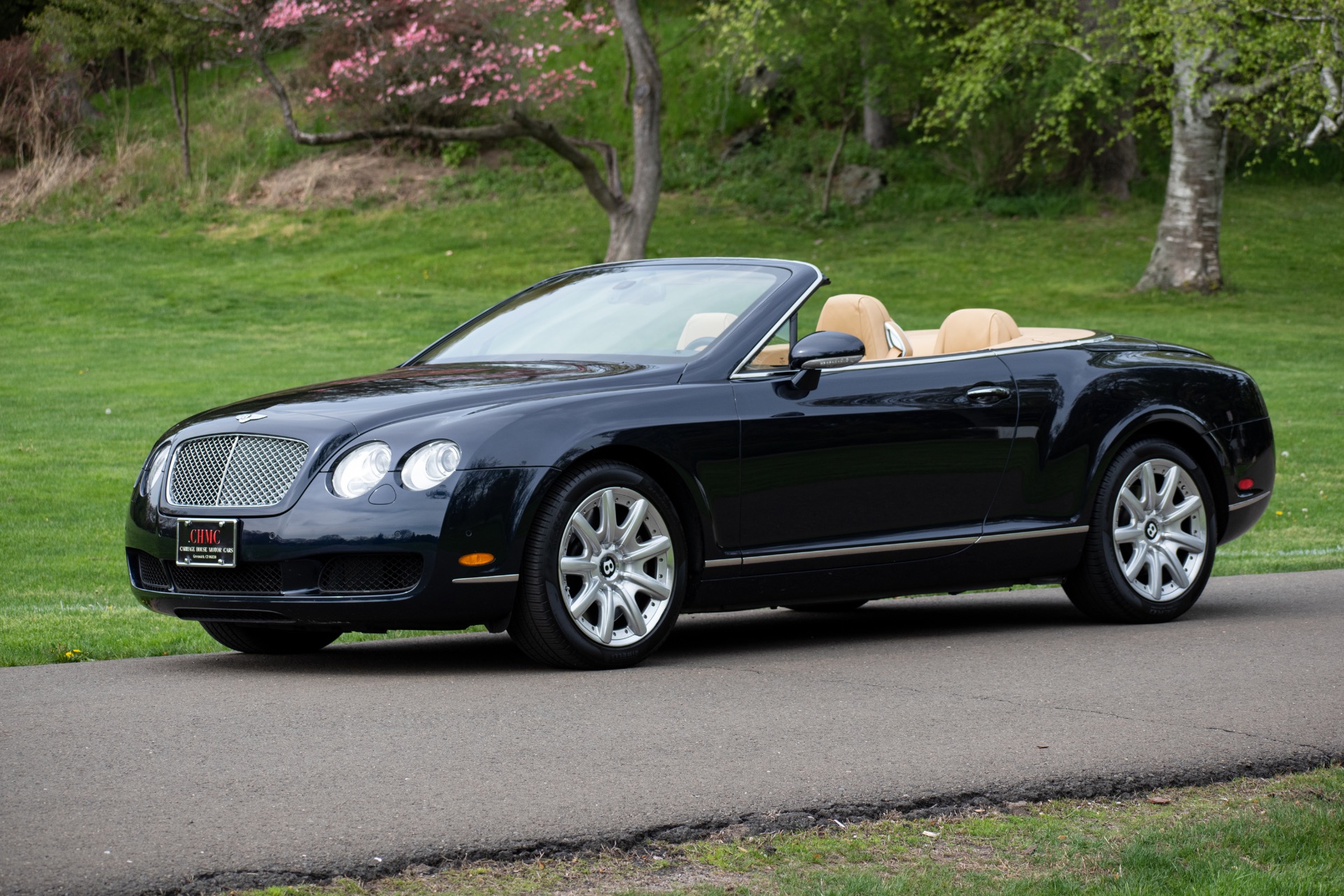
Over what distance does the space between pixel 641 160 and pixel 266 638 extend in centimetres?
2538

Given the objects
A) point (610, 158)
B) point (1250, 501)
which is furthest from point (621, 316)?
point (610, 158)

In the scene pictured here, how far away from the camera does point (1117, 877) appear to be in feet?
12.9

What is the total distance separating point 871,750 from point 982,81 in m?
26.0

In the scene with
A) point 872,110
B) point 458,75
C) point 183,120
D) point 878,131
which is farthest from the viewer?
point 878,131

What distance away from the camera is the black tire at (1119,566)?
25.8 feet

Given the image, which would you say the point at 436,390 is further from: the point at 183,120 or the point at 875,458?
the point at 183,120

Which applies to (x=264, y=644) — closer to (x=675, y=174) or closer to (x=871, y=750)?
(x=871, y=750)

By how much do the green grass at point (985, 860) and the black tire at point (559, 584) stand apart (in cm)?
201

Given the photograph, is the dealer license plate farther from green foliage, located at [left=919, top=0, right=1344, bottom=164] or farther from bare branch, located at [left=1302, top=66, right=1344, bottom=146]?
bare branch, located at [left=1302, top=66, right=1344, bottom=146]

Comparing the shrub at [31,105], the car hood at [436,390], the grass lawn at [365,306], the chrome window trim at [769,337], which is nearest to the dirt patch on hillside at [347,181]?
the grass lawn at [365,306]

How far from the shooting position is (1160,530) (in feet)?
26.7

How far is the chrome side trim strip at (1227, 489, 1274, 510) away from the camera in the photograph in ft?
27.7

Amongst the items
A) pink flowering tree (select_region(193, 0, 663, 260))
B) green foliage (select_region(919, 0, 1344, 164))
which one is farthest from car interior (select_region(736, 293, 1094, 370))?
pink flowering tree (select_region(193, 0, 663, 260))

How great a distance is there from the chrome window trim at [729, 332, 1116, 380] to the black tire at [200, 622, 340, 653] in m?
1.91
